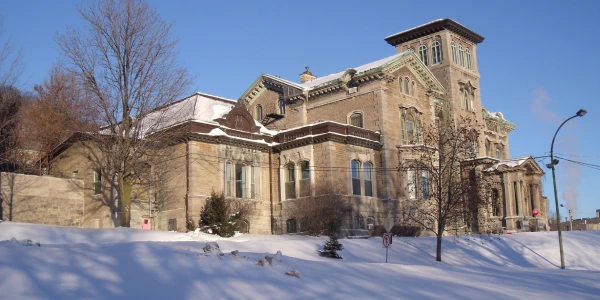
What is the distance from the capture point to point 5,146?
3638cm

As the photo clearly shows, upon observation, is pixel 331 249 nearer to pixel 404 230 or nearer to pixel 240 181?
pixel 404 230

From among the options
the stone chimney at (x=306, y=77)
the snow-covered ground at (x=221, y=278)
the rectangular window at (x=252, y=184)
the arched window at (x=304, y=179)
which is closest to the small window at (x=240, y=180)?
the rectangular window at (x=252, y=184)

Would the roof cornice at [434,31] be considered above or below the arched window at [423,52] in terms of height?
above

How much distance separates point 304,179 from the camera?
41.1m

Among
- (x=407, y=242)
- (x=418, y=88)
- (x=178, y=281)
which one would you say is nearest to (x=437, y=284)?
(x=178, y=281)

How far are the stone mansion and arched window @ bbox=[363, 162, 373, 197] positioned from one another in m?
0.07

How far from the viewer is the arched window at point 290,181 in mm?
41562

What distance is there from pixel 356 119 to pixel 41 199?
21683mm

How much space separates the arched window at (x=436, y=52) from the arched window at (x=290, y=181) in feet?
65.7

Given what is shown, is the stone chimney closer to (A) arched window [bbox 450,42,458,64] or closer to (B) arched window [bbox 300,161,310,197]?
(A) arched window [bbox 450,42,458,64]

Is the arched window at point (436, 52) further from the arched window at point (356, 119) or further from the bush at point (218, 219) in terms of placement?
the bush at point (218, 219)

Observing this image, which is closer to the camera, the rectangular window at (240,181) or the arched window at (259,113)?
the rectangular window at (240,181)

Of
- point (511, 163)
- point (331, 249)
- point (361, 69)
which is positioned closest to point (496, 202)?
point (511, 163)

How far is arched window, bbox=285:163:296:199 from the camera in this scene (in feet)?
136
